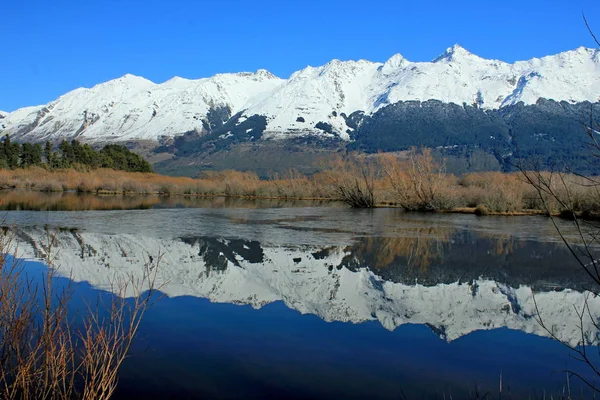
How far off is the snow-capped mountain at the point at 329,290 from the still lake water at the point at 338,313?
50mm

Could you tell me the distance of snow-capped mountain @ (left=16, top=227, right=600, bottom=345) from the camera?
1145 centimetres

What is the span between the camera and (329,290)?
547 inches

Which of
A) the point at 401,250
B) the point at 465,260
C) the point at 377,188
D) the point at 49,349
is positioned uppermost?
the point at 49,349

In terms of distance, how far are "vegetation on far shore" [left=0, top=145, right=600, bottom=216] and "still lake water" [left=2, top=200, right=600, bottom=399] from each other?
9.57m

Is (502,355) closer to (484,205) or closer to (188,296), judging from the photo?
(188,296)

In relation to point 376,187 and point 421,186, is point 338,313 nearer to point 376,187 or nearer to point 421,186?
point 421,186

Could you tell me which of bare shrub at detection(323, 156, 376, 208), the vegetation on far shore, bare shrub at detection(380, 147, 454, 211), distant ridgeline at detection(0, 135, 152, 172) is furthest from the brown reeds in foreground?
distant ridgeline at detection(0, 135, 152, 172)

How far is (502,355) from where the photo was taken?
920 centimetres

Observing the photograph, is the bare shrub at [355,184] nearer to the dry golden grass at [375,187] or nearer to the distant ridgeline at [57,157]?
the dry golden grass at [375,187]

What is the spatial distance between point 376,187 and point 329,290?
45.7 metres

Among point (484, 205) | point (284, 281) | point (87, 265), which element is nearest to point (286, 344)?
point (284, 281)

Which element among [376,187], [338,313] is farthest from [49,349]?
[376,187]

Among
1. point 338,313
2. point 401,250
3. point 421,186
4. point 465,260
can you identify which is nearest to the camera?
point 338,313

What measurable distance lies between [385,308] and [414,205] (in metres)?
37.7
